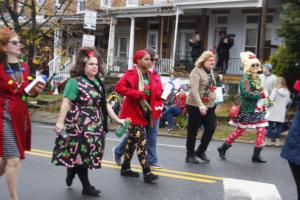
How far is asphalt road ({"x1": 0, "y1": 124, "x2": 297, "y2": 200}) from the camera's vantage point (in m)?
6.20

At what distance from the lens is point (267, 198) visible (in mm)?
6148

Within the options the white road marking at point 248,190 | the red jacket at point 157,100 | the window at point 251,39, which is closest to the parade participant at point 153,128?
the red jacket at point 157,100

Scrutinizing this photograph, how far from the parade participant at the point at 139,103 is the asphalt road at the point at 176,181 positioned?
1.36ft

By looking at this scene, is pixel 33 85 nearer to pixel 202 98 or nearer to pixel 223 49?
pixel 202 98

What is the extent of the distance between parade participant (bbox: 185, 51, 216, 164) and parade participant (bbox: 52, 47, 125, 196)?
2.47m

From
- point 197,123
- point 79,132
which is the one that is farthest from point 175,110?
point 79,132

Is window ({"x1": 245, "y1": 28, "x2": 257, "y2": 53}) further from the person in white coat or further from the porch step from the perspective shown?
the person in white coat

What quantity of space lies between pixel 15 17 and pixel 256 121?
1295cm

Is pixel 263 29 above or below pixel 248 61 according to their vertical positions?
above

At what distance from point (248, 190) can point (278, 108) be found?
5.21m

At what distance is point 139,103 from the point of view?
6.95 meters

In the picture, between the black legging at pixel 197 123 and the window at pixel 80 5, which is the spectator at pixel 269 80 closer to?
the black legging at pixel 197 123

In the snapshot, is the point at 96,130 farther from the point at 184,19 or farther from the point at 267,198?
the point at 184,19

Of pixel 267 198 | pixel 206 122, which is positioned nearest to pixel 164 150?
pixel 206 122
